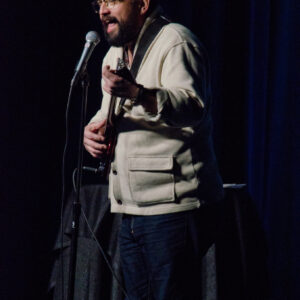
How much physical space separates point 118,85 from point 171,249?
0.57 meters

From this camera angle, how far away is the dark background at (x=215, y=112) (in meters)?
2.84

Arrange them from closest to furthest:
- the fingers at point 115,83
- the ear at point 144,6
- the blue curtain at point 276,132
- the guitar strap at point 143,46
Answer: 1. the fingers at point 115,83
2. the guitar strap at point 143,46
3. the ear at point 144,6
4. the blue curtain at point 276,132

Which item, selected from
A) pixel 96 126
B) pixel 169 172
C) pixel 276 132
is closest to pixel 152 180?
pixel 169 172

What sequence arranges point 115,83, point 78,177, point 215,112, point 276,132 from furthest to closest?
1. point 215,112
2. point 276,132
3. point 78,177
4. point 115,83

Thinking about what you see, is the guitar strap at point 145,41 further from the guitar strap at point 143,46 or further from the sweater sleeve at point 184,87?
the sweater sleeve at point 184,87

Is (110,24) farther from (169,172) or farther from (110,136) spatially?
(169,172)

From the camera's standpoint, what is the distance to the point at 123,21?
1823 millimetres

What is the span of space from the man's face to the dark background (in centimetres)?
127

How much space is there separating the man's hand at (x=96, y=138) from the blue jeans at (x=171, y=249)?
264mm

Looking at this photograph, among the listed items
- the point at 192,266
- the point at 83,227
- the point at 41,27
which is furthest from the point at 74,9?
A: the point at 192,266

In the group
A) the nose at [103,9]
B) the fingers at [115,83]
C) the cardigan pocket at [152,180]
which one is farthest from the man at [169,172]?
the nose at [103,9]

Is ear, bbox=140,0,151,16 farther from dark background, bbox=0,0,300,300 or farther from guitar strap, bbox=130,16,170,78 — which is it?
dark background, bbox=0,0,300,300

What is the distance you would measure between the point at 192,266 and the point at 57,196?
1882 mm

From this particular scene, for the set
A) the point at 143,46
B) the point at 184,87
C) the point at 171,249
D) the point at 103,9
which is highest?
the point at 103,9
